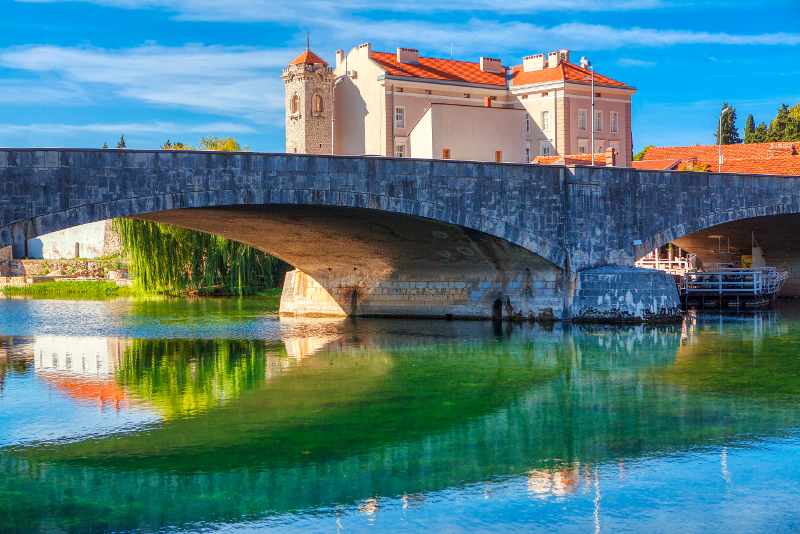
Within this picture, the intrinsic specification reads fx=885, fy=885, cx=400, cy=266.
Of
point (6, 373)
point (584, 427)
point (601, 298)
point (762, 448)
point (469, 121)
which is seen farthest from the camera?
point (469, 121)

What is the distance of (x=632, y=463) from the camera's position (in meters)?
9.40

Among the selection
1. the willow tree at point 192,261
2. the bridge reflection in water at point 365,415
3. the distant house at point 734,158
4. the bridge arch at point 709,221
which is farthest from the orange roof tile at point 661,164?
the bridge reflection in water at point 365,415

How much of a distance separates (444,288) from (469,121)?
1522cm

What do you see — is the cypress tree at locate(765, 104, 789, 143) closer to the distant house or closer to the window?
the distant house

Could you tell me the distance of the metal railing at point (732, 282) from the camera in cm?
2691

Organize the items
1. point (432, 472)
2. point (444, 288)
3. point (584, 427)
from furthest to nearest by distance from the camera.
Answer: point (444, 288) → point (584, 427) → point (432, 472)

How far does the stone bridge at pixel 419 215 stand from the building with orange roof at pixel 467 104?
13.1 m

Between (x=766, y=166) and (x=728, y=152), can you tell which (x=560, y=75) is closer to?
(x=766, y=166)

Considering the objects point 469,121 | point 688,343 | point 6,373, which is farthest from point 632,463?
point 469,121

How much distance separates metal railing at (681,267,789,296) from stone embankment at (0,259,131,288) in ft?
84.7

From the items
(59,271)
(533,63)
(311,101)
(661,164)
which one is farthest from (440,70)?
(59,271)

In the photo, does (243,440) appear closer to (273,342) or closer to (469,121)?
(273,342)

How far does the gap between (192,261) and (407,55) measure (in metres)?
14.4

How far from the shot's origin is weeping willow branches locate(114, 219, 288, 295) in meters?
33.1
